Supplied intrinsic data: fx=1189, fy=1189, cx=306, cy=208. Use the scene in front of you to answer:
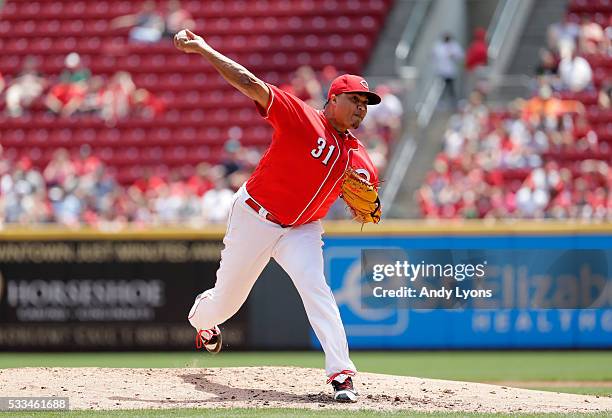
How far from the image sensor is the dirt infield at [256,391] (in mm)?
6859

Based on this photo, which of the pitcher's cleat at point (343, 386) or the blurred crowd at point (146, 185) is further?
the blurred crowd at point (146, 185)

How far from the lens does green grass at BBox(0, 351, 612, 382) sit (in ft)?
34.4

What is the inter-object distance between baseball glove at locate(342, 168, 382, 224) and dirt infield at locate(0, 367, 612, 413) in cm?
114

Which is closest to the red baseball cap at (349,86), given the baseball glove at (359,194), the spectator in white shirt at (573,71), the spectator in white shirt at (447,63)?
the baseball glove at (359,194)

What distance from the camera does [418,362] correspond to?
38.0ft

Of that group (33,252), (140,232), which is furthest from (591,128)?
(33,252)

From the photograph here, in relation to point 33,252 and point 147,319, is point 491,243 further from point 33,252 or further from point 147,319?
point 33,252

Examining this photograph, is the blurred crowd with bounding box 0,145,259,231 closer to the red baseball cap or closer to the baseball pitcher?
the baseball pitcher

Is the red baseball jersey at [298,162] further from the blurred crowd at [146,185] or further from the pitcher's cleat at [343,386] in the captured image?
the blurred crowd at [146,185]

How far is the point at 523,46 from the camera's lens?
18609 mm

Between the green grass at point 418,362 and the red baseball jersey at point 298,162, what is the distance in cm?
352

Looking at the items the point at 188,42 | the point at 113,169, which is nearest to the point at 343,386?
the point at 188,42

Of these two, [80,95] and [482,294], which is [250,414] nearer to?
[482,294]

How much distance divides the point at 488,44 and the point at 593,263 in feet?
22.3
